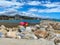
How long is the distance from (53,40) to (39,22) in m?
0.28

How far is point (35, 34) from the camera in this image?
5.42 ft

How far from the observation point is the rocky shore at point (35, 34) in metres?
1.49

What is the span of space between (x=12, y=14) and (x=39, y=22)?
0.35 metres

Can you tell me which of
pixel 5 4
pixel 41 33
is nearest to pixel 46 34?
pixel 41 33

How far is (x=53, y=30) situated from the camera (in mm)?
1715

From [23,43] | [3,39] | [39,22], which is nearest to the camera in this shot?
[23,43]

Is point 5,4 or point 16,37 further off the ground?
point 5,4

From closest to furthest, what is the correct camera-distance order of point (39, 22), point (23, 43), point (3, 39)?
point (23, 43) → point (3, 39) → point (39, 22)

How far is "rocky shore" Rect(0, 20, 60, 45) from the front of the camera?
1492 millimetres

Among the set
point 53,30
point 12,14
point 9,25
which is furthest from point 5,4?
point 53,30

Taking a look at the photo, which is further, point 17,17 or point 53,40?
point 17,17

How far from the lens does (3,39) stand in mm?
1540

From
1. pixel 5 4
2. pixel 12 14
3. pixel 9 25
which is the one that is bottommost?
pixel 9 25

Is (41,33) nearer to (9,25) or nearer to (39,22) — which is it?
(39,22)
